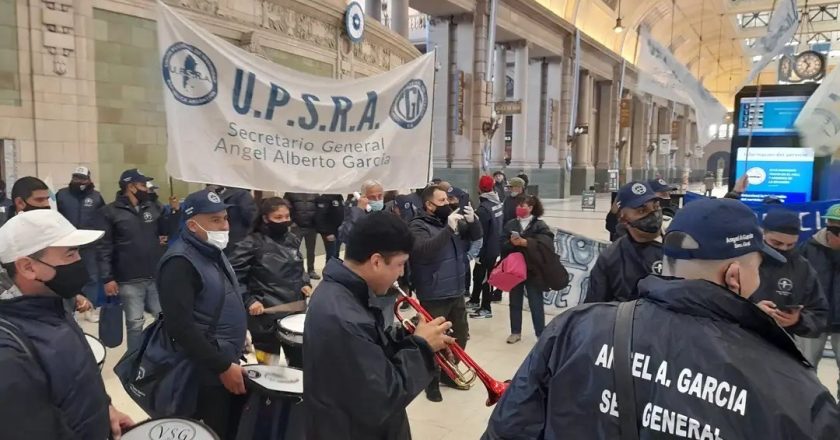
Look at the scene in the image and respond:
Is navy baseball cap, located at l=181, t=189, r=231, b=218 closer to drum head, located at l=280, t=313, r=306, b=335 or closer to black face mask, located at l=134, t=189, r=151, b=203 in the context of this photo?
drum head, located at l=280, t=313, r=306, b=335

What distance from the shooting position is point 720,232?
5.15 feet

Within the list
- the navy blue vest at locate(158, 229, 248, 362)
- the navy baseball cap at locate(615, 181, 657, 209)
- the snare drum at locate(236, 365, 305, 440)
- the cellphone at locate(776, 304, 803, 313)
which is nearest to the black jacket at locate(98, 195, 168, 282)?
the navy blue vest at locate(158, 229, 248, 362)

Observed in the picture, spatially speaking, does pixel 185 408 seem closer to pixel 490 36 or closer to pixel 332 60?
pixel 332 60

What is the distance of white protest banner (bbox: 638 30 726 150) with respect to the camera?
900 centimetres

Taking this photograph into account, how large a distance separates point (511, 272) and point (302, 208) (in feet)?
15.2

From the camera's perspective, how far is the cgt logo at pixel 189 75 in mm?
4410

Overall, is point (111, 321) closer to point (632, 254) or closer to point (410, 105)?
point (410, 105)

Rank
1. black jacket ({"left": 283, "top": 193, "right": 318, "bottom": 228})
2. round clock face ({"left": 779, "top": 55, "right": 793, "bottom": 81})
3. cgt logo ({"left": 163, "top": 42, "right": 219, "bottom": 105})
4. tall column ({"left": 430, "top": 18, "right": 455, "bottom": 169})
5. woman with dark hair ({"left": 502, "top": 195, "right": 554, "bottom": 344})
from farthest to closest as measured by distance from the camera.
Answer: tall column ({"left": 430, "top": 18, "right": 455, "bottom": 169})
round clock face ({"left": 779, "top": 55, "right": 793, "bottom": 81})
black jacket ({"left": 283, "top": 193, "right": 318, "bottom": 228})
woman with dark hair ({"left": 502, "top": 195, "right": 554, "bottom": 344})
cgt logo ({"left": 163, "top": 42, "right": 219, "bottom": 105})

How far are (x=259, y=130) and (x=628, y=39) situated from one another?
113 feet

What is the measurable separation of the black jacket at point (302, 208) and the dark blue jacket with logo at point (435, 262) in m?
4.83

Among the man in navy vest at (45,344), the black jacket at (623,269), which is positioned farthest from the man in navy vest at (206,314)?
the black jacket at (623,269)

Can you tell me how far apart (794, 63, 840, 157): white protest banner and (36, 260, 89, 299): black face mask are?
764cm

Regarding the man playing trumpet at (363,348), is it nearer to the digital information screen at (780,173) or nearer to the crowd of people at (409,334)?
the crowd of people at (409,334)

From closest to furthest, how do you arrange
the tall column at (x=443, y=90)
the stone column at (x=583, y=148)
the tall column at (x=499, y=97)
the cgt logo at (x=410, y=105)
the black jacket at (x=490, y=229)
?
the cgt logo at (x=410, y=105) → the black jacket at (x=490, y=229) → the tall column at (x=443, y=90) → the tall column at (x=499, y=97) → the stone column at (x=583, y=148)
